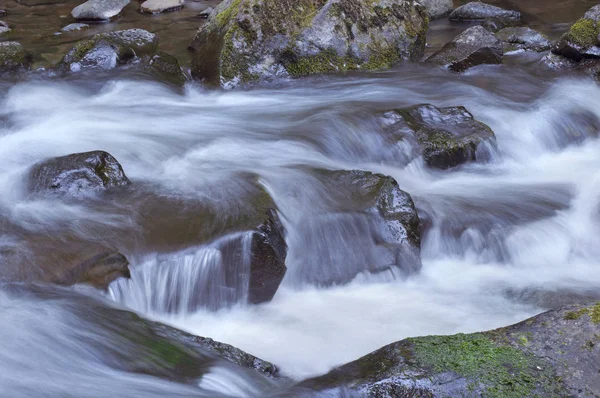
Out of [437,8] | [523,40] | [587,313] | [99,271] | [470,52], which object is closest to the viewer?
[587,313]

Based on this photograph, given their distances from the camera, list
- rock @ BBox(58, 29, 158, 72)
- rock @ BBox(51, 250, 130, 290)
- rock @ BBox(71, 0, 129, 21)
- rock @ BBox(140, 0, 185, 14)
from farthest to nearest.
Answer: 1. rock @ BBox(140, 0, 185, 14)
2. rock @ BBox(71, 0, 129, 21)
3. rock @ BBox(58, 29, 158, 72)
4. rock @ BBox(51, 250, 130, 290)

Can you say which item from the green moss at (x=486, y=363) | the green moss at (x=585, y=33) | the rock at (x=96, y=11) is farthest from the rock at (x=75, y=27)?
the green moss at (x=486, y=363)

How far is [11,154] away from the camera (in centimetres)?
668

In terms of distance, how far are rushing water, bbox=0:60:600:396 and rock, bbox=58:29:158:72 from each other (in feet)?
2.18

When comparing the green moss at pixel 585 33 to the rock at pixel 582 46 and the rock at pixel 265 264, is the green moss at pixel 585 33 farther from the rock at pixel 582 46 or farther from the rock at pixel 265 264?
the rock at pixel 265 264

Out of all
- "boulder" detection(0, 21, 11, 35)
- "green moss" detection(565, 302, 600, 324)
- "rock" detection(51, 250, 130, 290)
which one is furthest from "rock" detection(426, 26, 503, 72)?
"boulder" detection(0, 21, 11, 35)

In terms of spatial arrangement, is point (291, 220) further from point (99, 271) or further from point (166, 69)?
point (166, 69)

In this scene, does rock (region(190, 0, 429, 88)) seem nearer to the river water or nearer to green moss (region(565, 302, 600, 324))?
the river water

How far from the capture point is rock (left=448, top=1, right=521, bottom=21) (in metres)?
13.3

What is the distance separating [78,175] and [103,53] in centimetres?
420

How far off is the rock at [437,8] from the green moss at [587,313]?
10.6 m

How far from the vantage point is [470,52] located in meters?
9.79

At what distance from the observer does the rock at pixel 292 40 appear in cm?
924

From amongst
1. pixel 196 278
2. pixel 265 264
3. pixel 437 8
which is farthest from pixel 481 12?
pixel 196 278
